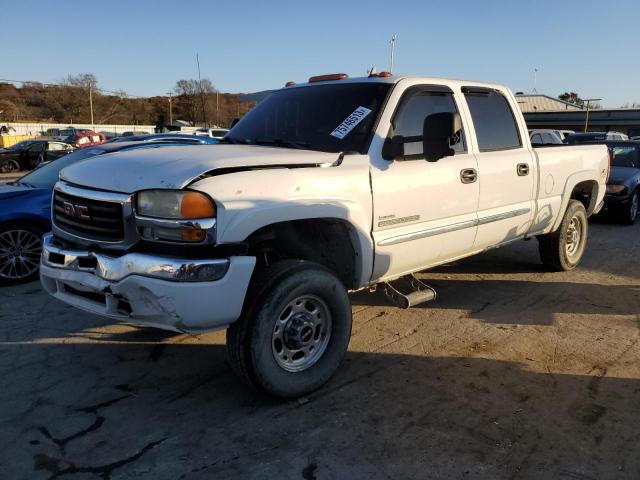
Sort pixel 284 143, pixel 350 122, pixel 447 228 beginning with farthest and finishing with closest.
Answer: pixel 447 228
pixel 284 143
pixel 350 122

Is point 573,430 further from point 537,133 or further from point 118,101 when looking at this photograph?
point 118,101

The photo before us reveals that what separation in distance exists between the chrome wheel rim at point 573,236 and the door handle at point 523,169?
1.59 meters

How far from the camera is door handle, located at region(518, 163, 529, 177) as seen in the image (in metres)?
Answer: 5.13

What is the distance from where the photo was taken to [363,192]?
146 inches

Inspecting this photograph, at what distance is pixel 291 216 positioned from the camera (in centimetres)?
329

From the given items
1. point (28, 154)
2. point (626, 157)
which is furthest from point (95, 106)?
point (626, 157)

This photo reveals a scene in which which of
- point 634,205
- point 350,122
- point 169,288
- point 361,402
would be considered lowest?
point 361,402

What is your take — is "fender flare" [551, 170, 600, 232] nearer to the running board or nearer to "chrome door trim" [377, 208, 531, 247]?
"chrome door trim" [377, 208, 531, 247]

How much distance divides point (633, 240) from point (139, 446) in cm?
856

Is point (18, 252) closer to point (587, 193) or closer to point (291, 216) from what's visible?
point (291, 216)

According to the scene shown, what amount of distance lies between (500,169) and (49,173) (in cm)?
533

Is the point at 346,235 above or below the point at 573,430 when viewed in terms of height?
above

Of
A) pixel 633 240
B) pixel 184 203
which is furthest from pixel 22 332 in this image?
pixel 633 240

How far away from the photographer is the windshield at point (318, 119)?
13.1 feet
